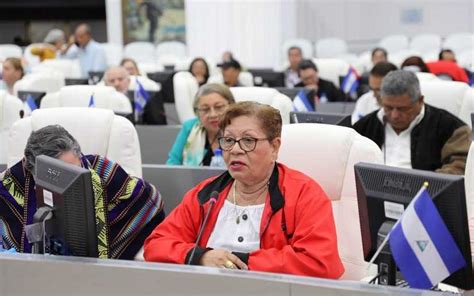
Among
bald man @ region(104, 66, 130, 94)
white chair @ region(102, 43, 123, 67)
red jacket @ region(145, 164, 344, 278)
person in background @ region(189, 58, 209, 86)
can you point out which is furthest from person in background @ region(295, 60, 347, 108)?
white chair @ region(102, 43, 123, 67)

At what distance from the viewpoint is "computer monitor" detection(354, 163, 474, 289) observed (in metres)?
2.61

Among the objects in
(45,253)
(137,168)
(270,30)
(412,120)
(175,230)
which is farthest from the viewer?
(270,30)

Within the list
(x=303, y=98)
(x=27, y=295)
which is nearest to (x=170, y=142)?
(x=303, y=98)

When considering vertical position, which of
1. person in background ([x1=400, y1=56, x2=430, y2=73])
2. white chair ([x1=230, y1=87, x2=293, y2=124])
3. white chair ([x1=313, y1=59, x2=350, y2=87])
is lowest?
white chair ([x1=313, y1=59, x2=350, y2=87])

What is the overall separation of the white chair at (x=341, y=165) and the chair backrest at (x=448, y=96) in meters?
2.20

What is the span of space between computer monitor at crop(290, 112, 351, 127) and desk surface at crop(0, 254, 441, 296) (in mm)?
2131

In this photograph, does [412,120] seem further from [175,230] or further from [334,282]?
[334,282]

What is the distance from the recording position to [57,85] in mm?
9195

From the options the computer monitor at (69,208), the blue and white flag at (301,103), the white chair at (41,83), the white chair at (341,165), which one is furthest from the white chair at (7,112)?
the computer monitor at (69,208)

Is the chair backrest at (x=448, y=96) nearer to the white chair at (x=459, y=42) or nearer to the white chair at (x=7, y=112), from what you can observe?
the white chair at (x=7, y=112)

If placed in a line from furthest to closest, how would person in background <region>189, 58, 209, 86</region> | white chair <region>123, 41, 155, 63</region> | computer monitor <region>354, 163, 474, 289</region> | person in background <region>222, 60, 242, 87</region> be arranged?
white chair <region>123, 41, 155, 63</region> < person in background <region>189, 58, 209, 86</region> < person in background <region>222, 60, 242, 87</region> < computer monitor <region>354, 163, 474, 289</region>

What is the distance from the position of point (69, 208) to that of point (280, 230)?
0.72 m

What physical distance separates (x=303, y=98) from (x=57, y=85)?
136 inches

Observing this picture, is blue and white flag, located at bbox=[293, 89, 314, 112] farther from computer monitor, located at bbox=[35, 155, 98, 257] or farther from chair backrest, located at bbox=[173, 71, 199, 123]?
computer monitor, located at bbox=[35, 155, 98, 257]
